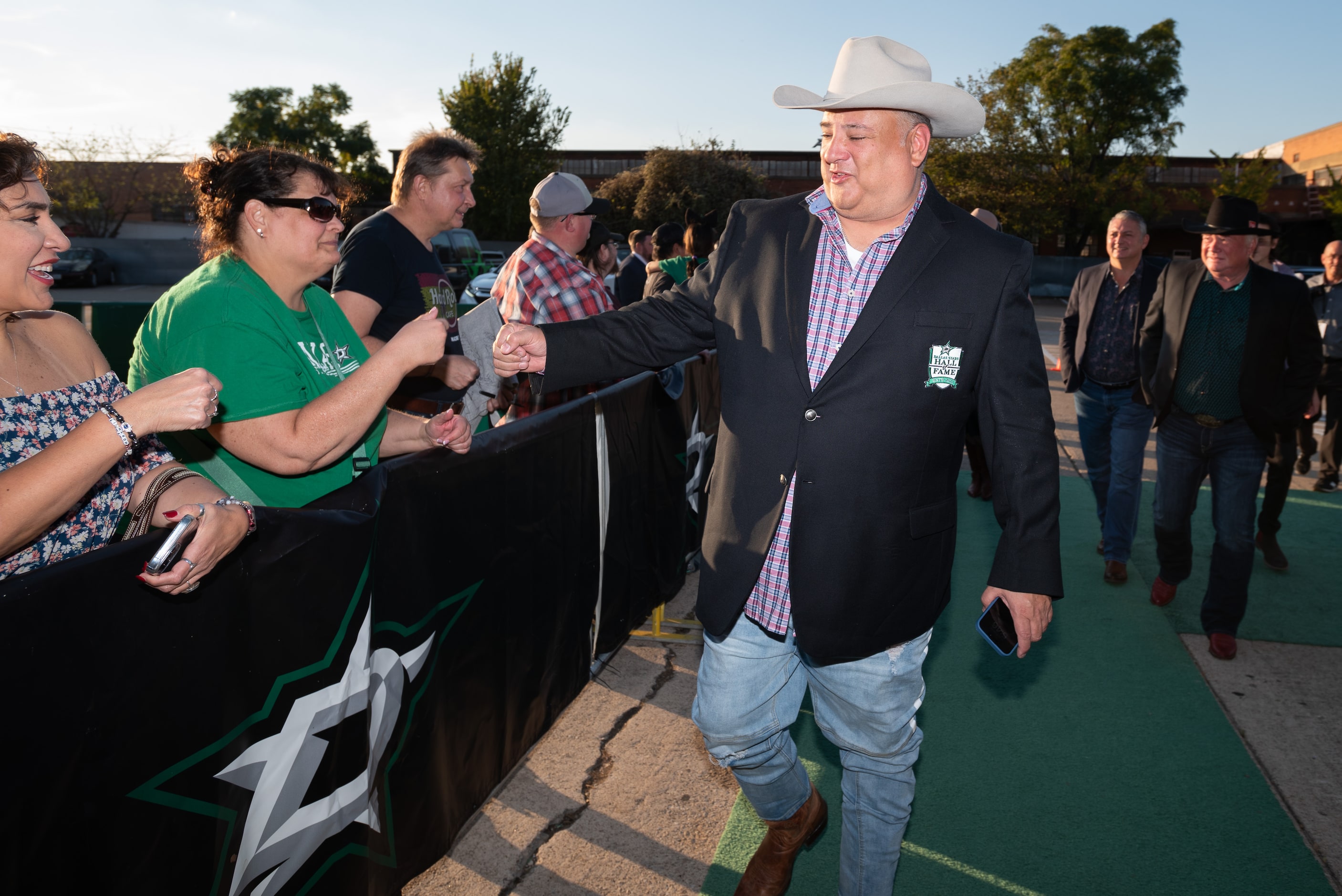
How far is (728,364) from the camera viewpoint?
2.74m

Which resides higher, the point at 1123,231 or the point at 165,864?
the point at 1123,231

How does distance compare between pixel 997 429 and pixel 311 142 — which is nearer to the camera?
pixel 997 429

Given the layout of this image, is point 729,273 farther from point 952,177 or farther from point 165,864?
point 952,177

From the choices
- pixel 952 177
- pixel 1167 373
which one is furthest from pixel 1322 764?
pixel 952 177

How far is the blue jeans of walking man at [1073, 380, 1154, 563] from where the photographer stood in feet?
19.4

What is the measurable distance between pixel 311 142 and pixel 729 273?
220 feet

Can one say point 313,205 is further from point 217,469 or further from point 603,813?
point 603,813

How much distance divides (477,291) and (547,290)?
1736cm

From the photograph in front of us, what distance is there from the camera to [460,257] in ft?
79.9

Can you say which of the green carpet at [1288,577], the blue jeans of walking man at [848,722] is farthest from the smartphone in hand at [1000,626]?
the green carpet at [1288,577]

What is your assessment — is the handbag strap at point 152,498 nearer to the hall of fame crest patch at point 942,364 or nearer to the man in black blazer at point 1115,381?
the hall of fame crest patch at point 942,364

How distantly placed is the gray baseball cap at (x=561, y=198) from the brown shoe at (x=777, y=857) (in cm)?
300

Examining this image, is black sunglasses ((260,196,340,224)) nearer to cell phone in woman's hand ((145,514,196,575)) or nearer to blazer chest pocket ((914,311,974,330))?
cell phone in woman's hand ((145,514,196,575))

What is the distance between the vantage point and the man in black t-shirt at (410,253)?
4020 mm
